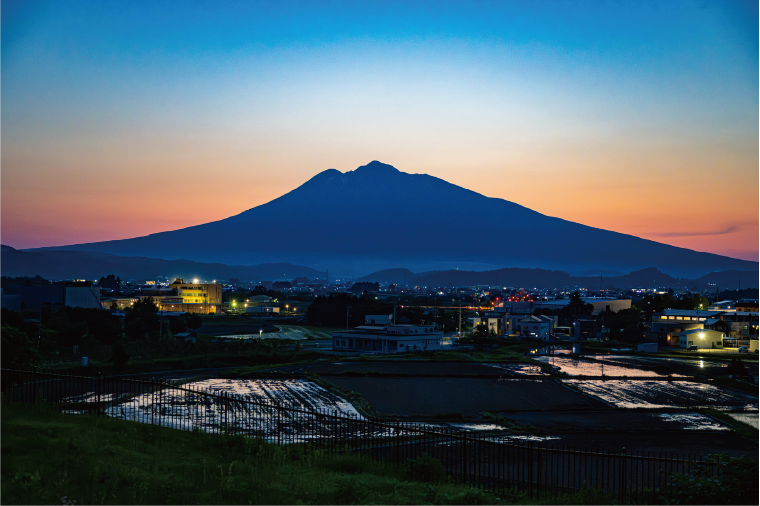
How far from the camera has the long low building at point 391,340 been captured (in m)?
47.5

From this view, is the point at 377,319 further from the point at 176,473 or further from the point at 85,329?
the point at 176,473

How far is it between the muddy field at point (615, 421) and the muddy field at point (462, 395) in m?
1.39

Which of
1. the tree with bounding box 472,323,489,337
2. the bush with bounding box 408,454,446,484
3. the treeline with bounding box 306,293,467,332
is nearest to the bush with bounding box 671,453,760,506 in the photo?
the bush with bounding box 408,454,446,484

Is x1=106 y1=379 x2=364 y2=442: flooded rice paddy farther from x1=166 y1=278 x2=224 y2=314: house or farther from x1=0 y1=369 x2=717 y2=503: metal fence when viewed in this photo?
x1=166 y1=278 x2=224 y2=314: house

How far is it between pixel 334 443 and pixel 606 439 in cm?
870

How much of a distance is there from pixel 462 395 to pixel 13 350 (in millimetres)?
16992

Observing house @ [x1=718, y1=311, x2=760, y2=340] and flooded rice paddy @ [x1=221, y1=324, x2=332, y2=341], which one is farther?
house @ [x1=718, y1=311, x2=760, y2=340]

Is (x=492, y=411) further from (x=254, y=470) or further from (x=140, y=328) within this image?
(x=140, y=328)

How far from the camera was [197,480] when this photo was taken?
9211mm

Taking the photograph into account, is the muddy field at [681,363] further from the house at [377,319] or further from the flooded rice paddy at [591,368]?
the house at [377,319]

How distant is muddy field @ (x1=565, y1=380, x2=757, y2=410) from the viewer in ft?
86.7

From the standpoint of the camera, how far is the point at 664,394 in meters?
29.1

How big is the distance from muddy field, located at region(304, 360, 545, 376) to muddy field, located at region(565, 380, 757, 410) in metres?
4.66

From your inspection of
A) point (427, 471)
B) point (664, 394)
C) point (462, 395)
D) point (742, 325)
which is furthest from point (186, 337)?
point (742, 325)
